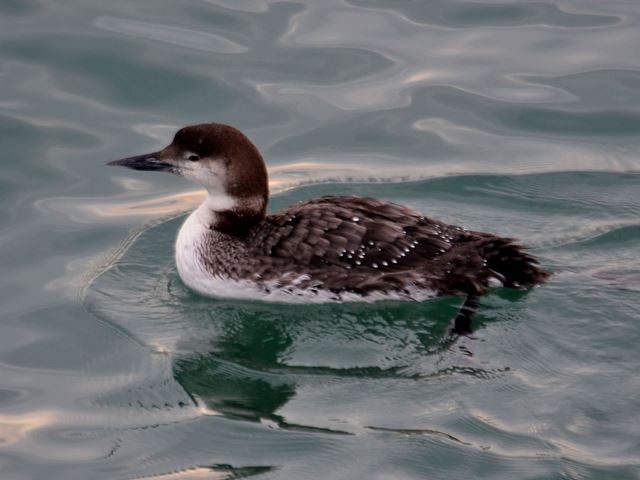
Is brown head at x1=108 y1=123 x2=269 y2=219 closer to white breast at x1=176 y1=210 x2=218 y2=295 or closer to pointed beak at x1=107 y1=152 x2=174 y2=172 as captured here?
pointed beak at x1=107 y1=152 x2=174 y2=172

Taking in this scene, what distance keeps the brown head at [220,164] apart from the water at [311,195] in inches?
27.0

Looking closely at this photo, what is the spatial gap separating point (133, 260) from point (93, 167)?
4.61ft

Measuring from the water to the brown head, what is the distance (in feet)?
2.25

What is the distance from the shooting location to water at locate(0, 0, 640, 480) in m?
6.81

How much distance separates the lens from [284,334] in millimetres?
7879

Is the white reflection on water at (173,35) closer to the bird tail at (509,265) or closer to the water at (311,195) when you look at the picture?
the water at (311,195)

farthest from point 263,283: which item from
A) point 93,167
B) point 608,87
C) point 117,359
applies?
point 608,87

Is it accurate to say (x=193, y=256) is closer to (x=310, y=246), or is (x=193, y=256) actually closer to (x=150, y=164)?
(x=150, y=164)

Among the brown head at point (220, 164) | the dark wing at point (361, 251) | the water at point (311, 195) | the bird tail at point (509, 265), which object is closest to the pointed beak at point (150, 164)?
the brown head at point (220, 164)

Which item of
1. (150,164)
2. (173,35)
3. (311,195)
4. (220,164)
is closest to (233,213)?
(220,164)

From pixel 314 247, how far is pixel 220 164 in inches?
32.8

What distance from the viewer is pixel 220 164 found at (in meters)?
8.23

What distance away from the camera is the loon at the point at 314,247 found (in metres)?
8.00

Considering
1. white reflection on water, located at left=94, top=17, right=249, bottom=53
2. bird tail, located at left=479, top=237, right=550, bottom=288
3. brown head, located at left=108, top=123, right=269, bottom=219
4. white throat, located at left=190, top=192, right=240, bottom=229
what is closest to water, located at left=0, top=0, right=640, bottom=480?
white reflection on water, located at left=94, top=17, right=249, bottom=53
